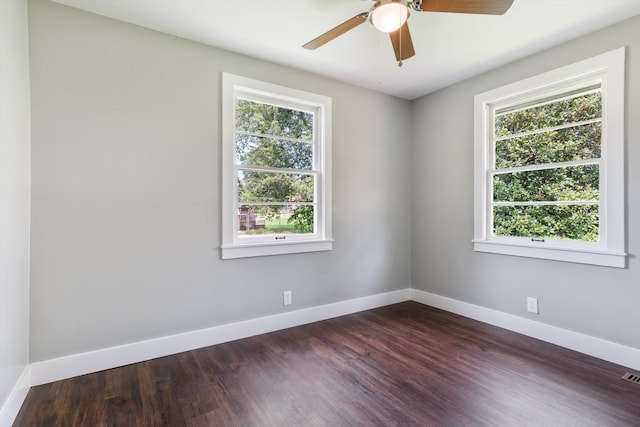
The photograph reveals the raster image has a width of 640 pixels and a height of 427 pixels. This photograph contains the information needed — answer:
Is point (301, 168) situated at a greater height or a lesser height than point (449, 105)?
lesser

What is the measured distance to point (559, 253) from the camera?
2695 millimetres

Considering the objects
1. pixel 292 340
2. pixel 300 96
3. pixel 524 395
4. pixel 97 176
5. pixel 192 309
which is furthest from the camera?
pixel 300 96

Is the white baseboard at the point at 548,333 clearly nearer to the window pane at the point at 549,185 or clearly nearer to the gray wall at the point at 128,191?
the window pane at the point at 549,185

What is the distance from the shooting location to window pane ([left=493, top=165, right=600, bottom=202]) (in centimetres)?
259

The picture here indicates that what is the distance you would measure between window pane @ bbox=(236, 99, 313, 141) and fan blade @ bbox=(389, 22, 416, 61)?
135 cm

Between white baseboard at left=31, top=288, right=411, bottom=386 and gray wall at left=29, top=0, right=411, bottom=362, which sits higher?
gray wall at left=29, top=0, right=411, bottom=362

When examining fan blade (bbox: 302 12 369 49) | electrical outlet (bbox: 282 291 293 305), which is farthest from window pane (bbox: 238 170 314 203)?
fan blade (bbox: 302 12 369 49)

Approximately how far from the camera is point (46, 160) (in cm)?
212

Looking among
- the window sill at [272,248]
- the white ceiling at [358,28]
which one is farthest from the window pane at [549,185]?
the window sill at [272,248]

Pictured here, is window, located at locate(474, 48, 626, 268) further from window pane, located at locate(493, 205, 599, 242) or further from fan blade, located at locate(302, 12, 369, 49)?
fan blade, located at locate(302, 12, 369, 49)

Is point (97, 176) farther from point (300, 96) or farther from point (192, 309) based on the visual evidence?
point (300, 96)

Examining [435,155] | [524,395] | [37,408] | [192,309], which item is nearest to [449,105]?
[435,155]

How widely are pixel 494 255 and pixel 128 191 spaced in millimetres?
3400

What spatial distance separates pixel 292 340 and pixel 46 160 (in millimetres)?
2314
